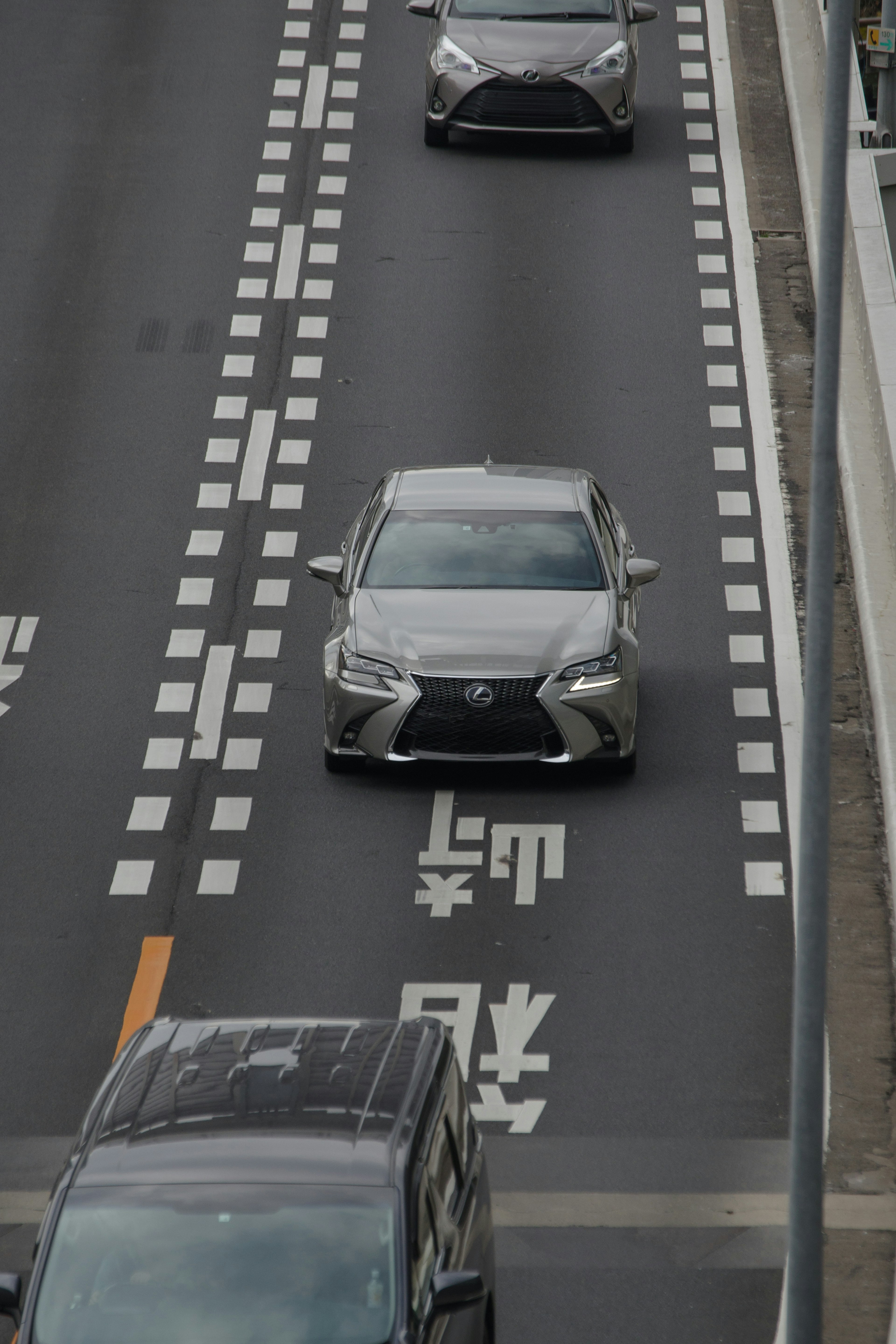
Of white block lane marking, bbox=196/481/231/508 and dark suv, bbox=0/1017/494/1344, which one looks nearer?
dark suv, bbox=0/1017/494/1344

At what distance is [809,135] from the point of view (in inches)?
995

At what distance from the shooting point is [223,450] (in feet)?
63.6

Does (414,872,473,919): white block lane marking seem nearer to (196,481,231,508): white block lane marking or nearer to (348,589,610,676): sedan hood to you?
(348,589,610,676): sedan hood

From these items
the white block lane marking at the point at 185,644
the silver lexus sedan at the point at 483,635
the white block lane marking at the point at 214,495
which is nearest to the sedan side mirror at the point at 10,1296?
the silver lexus sedan at the point at 483,635

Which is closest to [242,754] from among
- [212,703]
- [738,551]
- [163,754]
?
[163,754]

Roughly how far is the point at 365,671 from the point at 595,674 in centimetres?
155

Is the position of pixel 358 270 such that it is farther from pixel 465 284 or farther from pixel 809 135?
pixel 809 135

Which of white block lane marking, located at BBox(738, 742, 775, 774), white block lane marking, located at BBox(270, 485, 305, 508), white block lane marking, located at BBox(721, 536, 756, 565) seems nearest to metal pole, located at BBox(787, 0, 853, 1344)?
white block lane marking, located at BBox(738, 742, 775, 774)

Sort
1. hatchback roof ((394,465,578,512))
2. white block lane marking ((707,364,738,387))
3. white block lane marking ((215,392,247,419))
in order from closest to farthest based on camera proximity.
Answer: hatchback roof ((394,465,578,512)) → white block lane marking ((215,392,247,419)) → white block lane marking ((707,364,738,387))

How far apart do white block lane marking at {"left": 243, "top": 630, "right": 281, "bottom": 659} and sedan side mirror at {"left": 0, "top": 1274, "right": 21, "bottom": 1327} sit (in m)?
9.47

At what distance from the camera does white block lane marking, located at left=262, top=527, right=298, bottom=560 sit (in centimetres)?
1761

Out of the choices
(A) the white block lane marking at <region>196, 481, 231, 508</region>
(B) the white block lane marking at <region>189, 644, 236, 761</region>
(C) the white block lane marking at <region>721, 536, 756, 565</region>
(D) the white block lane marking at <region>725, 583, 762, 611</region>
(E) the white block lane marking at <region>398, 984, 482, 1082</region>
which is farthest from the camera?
(A) the white block lane marking at <region>196, 481, 231, 508</region>

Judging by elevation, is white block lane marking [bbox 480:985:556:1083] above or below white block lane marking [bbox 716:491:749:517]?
below

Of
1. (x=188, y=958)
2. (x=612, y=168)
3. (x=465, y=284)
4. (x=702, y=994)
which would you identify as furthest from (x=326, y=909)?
(x=612, y=168)
